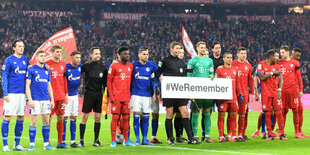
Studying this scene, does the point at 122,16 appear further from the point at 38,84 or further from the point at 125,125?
the point at 38,84

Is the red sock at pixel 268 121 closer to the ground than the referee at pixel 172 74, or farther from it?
closer to the ground

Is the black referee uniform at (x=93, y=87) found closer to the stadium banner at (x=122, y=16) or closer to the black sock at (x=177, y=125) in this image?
the black sock at (x=177, y=125)

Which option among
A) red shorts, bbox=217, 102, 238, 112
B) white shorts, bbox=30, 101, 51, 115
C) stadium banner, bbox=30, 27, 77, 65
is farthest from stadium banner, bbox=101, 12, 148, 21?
white shorts, bbox=30, 101, 51, 115

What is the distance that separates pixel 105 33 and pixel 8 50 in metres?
9.81

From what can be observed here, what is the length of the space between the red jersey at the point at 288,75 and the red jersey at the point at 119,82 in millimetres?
4491

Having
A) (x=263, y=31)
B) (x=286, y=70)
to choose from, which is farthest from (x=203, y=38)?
(x=286, y=70)

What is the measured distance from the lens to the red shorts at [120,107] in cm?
1117

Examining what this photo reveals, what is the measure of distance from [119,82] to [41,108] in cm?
186

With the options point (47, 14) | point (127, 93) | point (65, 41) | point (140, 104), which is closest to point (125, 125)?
point (140, 104)

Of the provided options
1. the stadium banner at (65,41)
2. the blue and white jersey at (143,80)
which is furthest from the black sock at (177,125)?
the stadium banner at (65,41)

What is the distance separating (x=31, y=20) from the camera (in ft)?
123

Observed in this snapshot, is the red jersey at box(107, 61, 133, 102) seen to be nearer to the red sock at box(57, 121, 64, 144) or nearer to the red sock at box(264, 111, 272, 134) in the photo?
the red sock at box(57, 121, 64, 144)

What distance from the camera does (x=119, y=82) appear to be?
11250 millimetres

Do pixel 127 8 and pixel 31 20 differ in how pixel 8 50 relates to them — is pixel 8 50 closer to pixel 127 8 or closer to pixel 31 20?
pixel 31 20
